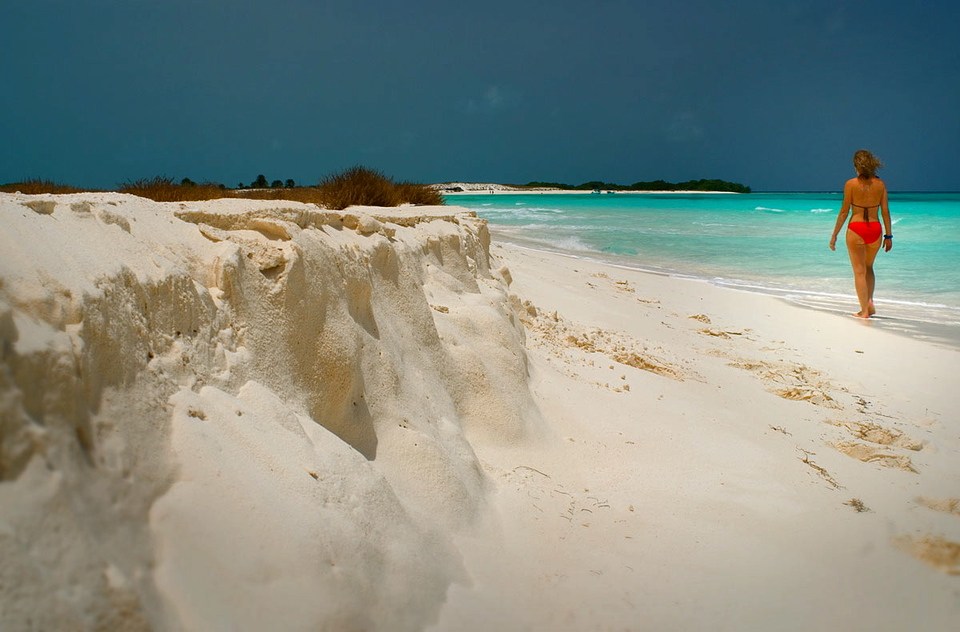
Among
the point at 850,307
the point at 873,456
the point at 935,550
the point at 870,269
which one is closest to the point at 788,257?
the point at 850,307

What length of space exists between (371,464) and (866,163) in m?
7.74

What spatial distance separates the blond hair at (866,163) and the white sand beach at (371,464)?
184 inches

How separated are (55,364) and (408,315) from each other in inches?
68.5

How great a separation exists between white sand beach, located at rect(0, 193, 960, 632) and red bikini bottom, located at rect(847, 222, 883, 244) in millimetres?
4329

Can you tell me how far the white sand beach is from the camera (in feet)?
3.82

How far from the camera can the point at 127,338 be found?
1.44 metres

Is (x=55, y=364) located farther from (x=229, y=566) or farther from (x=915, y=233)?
(x=915, y=233)

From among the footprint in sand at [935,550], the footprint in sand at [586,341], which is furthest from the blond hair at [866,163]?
the footprint in sand at [935,550]

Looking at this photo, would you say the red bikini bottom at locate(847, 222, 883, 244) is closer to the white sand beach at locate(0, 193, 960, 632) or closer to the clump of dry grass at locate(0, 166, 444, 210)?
the white sand beach at locate(0, 193, 960, 632)

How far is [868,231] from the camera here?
290 inches

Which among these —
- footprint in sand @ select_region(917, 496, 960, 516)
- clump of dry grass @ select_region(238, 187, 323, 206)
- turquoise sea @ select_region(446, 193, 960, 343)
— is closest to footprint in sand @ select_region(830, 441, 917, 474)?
footprint in sand @ select_region(917, 496, 960, 516)

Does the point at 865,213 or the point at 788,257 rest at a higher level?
the point at 865,213

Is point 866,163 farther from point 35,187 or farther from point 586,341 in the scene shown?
point 35,187

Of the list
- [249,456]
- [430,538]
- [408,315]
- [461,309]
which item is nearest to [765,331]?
[461,309]
